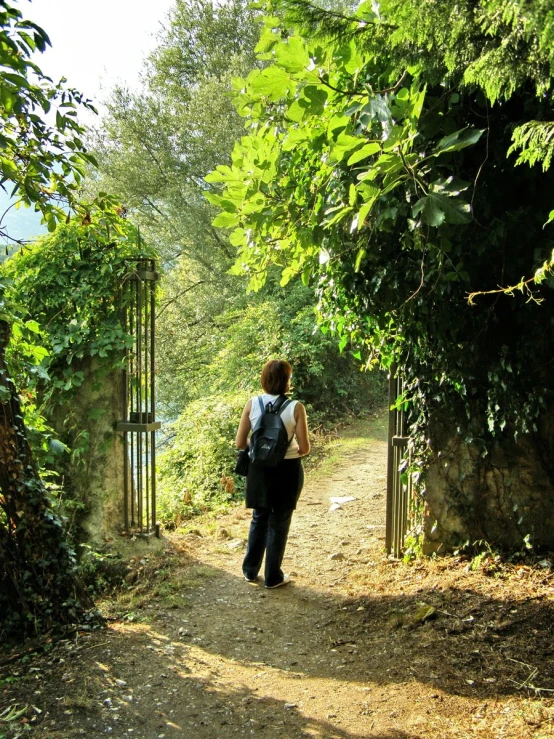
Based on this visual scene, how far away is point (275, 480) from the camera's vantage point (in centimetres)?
529

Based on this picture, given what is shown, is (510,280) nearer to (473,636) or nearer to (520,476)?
(520,476)

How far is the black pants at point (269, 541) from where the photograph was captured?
5352 millimetres

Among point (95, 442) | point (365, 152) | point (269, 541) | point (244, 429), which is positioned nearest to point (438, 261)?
point (365, 152)

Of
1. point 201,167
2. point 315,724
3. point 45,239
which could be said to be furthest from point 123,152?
point 315,724

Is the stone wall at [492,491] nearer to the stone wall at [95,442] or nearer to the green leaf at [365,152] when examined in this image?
the green leaf at [365,152]

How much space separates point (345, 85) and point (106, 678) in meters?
3.93

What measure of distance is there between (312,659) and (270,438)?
1653mm

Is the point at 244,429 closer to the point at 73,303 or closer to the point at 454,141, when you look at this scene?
the point at 73,303

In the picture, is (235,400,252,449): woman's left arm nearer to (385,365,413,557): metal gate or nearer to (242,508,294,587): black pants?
(242,508,294,587): black pants

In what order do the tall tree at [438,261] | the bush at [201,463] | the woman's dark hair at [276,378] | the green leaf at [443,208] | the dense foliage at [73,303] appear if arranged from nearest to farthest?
the green leaf at [443,208], the tall tree at [438,261], the woman's dark hair at [276,378], the dense foliage at [73,303], the bush at [201,463]

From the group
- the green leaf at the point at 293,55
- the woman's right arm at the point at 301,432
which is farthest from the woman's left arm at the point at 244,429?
the green leaf at the point at 293,55

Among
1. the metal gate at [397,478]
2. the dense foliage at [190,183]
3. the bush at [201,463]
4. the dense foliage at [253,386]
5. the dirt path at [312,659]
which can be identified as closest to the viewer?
the dirt path at [312,659]

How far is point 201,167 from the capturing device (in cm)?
1981

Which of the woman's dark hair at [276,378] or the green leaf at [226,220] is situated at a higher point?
the green leaf at [226,220]
